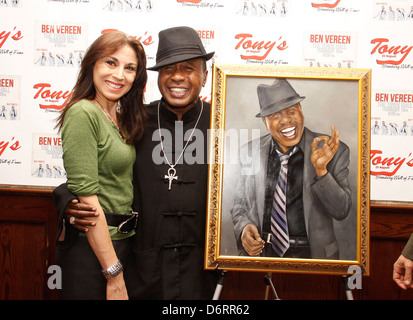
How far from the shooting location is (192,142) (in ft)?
6.26

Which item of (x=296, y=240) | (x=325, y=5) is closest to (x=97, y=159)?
(x=296, y=240)

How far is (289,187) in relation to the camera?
178 centimetres

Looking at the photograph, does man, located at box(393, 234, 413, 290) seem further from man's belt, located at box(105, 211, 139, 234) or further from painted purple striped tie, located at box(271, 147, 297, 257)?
man's belt, located at box(105, 211, 139, 234)

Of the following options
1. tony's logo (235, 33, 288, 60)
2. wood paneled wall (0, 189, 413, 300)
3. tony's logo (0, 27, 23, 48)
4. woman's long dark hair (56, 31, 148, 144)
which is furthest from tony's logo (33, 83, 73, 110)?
tony's logo (235, 33, 288, 60)

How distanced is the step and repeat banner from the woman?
96cm

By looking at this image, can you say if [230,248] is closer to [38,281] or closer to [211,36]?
[211,36]

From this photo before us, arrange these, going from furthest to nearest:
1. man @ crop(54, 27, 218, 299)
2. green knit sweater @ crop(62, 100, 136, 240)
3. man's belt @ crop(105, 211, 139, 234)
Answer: man @ crop(54, 27, 218, 299)
man's belt @ crop(105, 211, 139, 234)
green knit sweater @ crop(62, 100, 136, 240)

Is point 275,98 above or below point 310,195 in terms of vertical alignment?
above

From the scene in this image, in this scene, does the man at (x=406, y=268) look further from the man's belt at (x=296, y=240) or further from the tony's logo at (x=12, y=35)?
the tony's logo at (x=12, y=35)

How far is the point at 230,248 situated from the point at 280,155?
50 centimetres

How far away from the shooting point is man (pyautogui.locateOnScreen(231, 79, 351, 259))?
1758 mm

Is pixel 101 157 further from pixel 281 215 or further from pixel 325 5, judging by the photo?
pixel 325 5

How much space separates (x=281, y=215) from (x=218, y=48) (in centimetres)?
143

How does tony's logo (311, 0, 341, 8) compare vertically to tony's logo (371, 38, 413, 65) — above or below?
above
